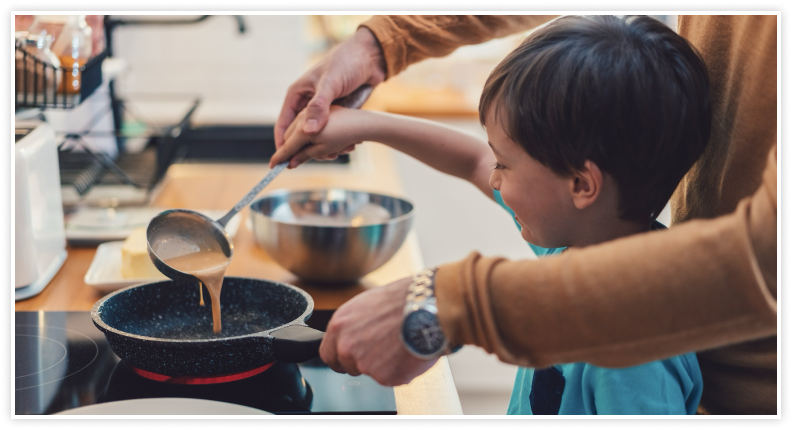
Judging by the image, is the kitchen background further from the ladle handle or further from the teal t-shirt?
the teal t-shirt

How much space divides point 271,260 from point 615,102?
2.63 ft

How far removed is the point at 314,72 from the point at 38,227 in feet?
1.72

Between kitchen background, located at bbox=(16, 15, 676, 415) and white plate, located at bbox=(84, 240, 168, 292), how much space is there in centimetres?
160

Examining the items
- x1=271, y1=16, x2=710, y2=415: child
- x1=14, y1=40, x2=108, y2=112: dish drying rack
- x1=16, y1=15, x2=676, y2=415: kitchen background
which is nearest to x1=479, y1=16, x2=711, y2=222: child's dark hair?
x1=271, y1=16, x2=710, y2=415: child

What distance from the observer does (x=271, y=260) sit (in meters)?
1.32

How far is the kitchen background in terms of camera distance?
9.39ft

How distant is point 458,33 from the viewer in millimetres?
1146

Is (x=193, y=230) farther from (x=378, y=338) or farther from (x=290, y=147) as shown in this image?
(x=378, y=338)

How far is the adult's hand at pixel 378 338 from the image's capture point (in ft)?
1.91

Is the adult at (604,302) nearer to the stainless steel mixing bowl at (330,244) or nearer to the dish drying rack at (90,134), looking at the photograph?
the stainless steel mixing bowl at (330,244)

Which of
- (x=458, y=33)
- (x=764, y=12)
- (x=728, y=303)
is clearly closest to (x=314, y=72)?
(x=458, y=33)

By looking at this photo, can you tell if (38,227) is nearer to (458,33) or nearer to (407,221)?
(407,221)

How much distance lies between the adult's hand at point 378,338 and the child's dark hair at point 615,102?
28 cm

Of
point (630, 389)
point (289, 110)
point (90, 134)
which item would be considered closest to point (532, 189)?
point (630, 389)
